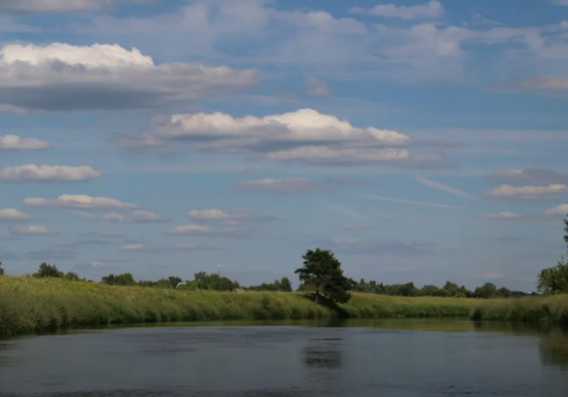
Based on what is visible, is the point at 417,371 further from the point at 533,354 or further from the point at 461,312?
the point at 461,312

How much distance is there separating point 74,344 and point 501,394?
22.7 meters

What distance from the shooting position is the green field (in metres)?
51.0

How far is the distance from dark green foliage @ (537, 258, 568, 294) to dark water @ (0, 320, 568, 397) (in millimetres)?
25155

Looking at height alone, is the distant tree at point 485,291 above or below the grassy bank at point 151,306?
above

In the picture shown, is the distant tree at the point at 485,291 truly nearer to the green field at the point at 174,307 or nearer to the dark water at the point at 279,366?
the green field at the point at 174,307

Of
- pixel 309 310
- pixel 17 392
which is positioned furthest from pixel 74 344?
pixel 309 310

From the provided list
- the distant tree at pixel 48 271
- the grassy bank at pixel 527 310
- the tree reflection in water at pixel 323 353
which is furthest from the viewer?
the distant tree at pixel 48 271

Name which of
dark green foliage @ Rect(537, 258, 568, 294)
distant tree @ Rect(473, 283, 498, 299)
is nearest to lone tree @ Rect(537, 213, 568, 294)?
dark green foliage @ Rect(537, 258, 568, 294)

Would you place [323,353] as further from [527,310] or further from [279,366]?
[527,310]

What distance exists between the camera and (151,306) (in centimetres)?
7031

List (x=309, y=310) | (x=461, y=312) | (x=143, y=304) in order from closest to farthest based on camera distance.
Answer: (x=143, y=304), (x=309, y=310), (x=461, y=312)

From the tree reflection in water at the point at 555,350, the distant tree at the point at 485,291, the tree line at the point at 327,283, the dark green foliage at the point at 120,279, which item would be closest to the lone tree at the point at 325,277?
the tree line at the point at 327,283

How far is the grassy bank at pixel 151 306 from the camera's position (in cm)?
4997

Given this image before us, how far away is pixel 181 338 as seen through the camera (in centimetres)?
4834
